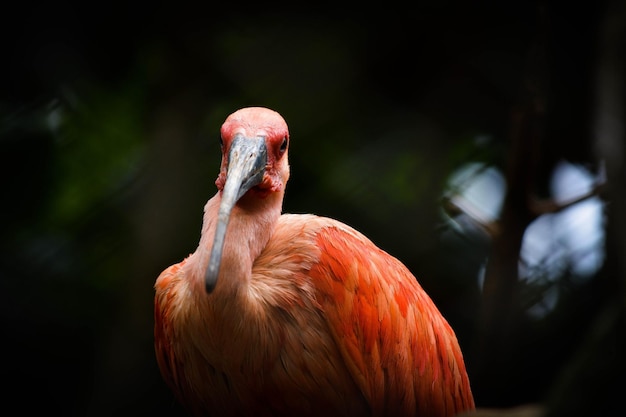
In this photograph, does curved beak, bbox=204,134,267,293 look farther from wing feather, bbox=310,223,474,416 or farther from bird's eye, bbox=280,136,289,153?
wing feather, bbox=310,223,474,416

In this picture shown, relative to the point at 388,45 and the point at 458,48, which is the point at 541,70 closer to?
the point at 458,48

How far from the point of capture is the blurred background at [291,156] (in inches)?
152

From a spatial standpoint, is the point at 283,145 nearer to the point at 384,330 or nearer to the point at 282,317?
the point at 282,317

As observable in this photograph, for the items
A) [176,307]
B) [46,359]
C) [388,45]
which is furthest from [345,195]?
[46,359]

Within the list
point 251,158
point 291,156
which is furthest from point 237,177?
point 291,156

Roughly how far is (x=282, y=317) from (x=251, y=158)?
582 mm

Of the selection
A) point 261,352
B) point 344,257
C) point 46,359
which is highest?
point 344,257

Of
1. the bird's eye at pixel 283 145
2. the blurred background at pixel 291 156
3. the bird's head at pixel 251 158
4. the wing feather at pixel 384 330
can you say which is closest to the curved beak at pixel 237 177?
the bird's head at pixel 251 158

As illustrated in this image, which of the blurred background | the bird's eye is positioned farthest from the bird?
the blurred background

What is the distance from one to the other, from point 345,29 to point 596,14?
4.13 feet

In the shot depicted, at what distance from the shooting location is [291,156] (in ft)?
14.3

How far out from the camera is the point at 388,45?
13.2 feet

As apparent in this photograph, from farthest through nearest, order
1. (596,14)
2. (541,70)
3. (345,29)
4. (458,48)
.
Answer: (345,29), (458,48), (596,14), (541,70)

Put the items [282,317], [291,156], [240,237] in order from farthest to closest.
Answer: [291,156] → [282,317] → [240,237]
